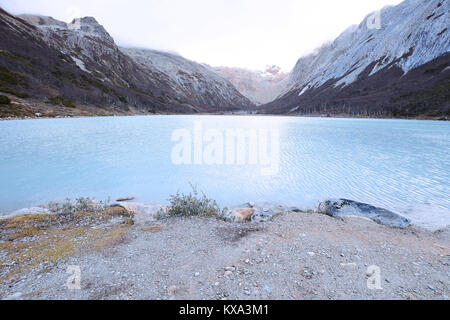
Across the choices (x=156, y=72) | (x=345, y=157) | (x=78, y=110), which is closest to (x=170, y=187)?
(x=345, y=157)

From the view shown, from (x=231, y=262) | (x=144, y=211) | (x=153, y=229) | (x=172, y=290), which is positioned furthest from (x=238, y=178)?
(x=172, y=290)

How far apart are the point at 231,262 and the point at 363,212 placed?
18.6ft

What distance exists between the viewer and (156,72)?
175m

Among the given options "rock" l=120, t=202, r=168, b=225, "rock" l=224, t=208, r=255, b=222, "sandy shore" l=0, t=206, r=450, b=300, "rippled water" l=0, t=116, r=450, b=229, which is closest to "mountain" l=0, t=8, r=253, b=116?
"rippled water" l=0, t=116, r=450, b=229

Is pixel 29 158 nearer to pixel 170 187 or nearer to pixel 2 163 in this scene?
pixel 2 163

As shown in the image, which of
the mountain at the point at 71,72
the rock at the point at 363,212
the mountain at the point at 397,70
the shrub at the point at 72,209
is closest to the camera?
the shrub at the point at 72,209

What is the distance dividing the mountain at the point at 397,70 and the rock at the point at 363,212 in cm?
7043

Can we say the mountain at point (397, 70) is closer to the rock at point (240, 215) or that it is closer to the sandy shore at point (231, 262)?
the rock at point (240, 215)

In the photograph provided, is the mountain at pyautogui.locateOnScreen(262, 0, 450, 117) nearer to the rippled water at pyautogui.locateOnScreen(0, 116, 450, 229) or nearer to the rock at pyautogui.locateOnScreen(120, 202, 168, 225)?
the rippled water at pyautogui.locateOnScreen(0, 116, 450, 229)

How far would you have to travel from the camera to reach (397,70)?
10362 centimetres

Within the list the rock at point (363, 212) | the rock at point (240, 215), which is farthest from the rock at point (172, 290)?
the rock at point (363, 212)

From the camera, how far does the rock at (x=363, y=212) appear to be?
7.07 meters

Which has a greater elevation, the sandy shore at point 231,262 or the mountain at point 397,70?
the mountain at point 397,70

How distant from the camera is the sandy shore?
11.8ft
